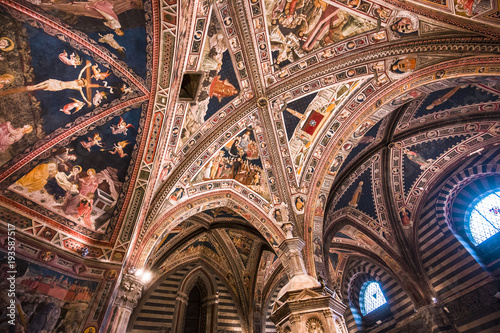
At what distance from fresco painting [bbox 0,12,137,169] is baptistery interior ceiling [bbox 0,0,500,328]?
3 cm

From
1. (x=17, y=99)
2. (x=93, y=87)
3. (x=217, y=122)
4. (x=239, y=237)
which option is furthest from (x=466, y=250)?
(x=17, y=99)

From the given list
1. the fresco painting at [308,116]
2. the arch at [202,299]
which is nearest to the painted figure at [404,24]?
the fresco painting at [308,116]

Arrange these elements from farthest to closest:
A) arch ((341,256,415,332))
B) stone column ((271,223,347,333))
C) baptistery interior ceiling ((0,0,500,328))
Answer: arch ((341,256,415,332)) → baptistery interior ceiling ((0,0,500,328)) → stone column ((271,223,347,333))

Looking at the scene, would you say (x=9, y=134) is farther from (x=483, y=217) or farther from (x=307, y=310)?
(x=483, y=217)

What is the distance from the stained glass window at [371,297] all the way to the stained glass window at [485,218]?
18.2 feet

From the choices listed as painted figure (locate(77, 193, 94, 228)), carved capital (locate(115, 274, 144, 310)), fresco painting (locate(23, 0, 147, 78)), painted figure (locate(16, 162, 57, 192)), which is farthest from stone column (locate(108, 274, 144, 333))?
fresco painting (locate(23, 0, 147, 78))

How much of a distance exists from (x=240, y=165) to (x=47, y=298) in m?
6.28

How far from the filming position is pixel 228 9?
696 centimetres

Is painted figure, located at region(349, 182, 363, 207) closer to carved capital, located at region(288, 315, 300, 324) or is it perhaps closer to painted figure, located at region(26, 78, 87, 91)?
carved capital, located at region(288, 315, 300, 324)

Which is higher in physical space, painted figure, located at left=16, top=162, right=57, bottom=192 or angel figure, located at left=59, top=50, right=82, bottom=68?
angel figure, located at left=59, top=50, right=82, bottom=68

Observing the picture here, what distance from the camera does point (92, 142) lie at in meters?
6.25

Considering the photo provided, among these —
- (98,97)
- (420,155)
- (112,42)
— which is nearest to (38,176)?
(98,97)

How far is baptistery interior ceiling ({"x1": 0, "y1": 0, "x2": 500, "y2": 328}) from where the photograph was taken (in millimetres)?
5348

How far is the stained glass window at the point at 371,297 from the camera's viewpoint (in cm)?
1384
